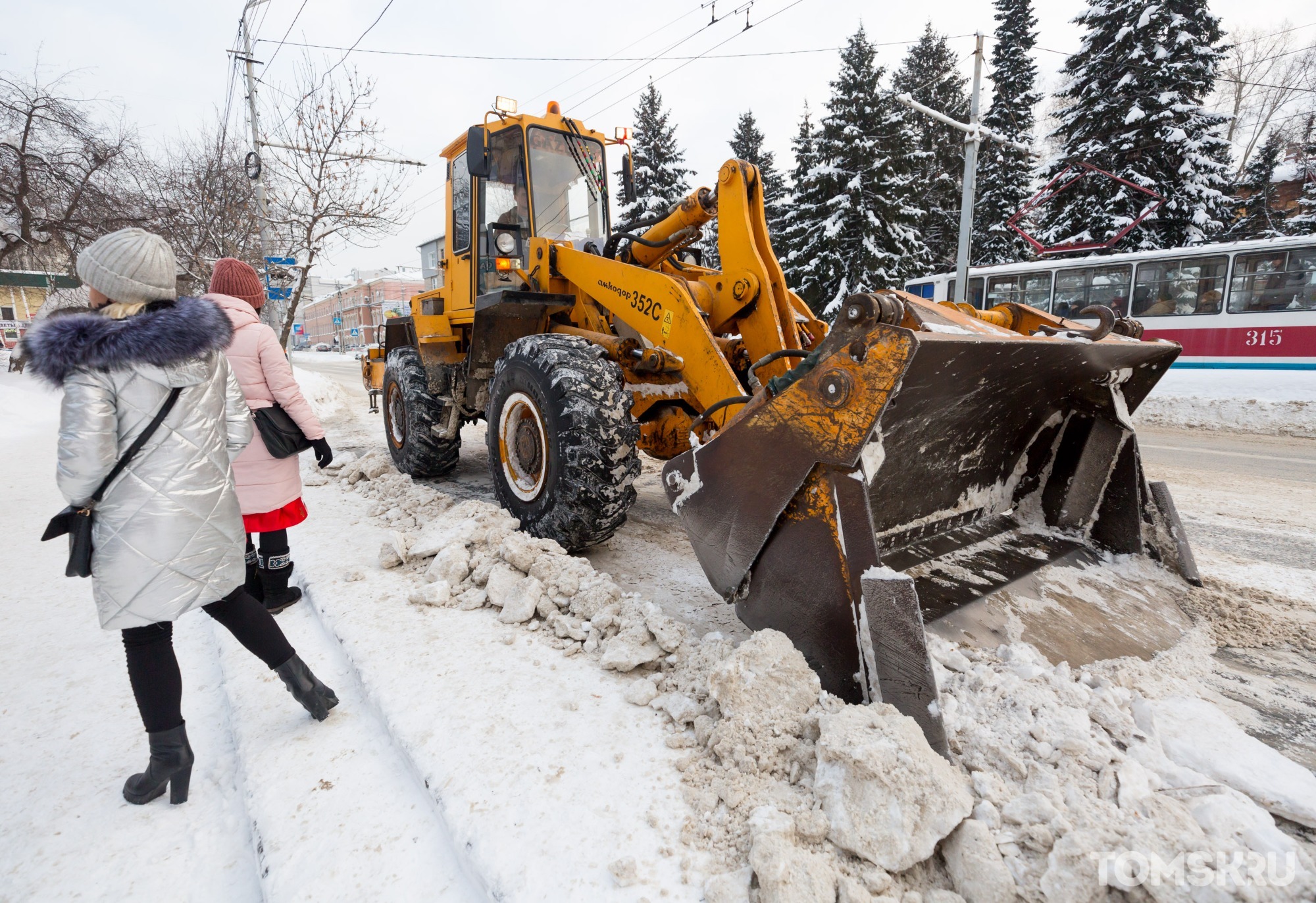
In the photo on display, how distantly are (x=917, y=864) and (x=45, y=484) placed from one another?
8.12 metres

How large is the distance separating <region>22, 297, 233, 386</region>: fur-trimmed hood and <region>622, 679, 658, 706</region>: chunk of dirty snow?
1.79 meters

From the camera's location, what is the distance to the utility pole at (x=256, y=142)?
12472mm

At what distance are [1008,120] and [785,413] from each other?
30704 mm

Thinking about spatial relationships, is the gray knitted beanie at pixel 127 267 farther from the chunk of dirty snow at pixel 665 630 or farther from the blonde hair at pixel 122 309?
the chunk of dirty snow at pixel 665 630

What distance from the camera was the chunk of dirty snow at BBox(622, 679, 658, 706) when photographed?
2.33 metres

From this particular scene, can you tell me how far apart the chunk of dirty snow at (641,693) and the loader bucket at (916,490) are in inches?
17.6

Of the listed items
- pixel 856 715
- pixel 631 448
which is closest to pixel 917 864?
pixel 856 715

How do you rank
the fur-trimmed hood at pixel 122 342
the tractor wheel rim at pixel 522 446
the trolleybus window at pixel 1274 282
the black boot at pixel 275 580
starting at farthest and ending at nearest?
the trolleybus window at pixel 1274 282 < the tractor wheel rim at pixel 522 446 < the black boot at pixel 275 580 < the fur-trimmed hood at pixel 122 342

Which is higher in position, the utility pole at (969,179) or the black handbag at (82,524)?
the utility pole at (969,179)

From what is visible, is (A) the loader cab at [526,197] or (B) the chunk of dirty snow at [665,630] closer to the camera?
(B) the chunk of dirty snow at [665,630]

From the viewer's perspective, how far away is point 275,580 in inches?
129

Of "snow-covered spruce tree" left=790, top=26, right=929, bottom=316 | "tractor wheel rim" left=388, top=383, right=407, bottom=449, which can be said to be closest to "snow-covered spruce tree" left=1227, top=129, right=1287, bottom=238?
"snow-covered spruce tree" left=790, top=26, right=929, bottom=316

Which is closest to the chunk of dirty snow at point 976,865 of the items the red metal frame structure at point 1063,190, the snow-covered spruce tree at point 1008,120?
the red metal frame structure at point 1063,190

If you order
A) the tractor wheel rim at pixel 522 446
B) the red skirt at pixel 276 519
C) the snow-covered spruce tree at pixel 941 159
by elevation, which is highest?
the snow-covered spruce tree at pixel 941 159
